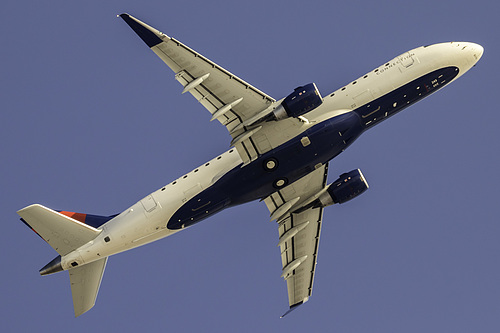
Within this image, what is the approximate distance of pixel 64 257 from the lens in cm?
6228

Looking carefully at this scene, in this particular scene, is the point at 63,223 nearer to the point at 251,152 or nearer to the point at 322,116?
the point at 251,152

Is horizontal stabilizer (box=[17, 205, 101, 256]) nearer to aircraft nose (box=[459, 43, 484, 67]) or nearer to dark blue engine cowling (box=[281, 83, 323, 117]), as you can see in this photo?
dark blue engine cowling (box=[281, 83, 323, 117])

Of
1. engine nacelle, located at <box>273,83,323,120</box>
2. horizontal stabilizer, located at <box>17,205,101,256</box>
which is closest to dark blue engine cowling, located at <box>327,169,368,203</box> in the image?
engine nacelle, located at <box>273,83,323,120</box>

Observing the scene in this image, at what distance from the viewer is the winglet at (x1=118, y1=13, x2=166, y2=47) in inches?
2160

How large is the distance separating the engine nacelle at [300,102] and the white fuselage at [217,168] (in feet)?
9.18

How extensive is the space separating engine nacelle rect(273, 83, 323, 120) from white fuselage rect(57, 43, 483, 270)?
2797 mm

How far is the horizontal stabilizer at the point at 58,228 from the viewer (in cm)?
6112

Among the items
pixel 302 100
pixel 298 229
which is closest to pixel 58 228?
pixel 298 229

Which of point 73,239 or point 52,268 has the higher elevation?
point 73,239

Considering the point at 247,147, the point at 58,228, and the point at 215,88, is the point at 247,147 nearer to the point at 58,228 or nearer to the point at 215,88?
the point at 215,88

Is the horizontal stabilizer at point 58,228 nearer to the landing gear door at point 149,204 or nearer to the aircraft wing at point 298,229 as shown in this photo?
the landing gear door at point 149,204

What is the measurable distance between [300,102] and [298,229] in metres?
14.9

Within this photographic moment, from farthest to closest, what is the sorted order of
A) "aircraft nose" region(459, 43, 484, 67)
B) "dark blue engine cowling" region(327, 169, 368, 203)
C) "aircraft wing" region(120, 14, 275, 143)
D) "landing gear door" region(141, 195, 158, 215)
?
"dark blue engine cowling" region(327, 169, 368, 203)
"aircraft nose" region(459, 43, 484, 67)
"landing gear door" region(141, 195, 158, 215)
"aircraft wing" region(120, 14, 275, 143)

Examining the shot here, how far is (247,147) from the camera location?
59906 mm
